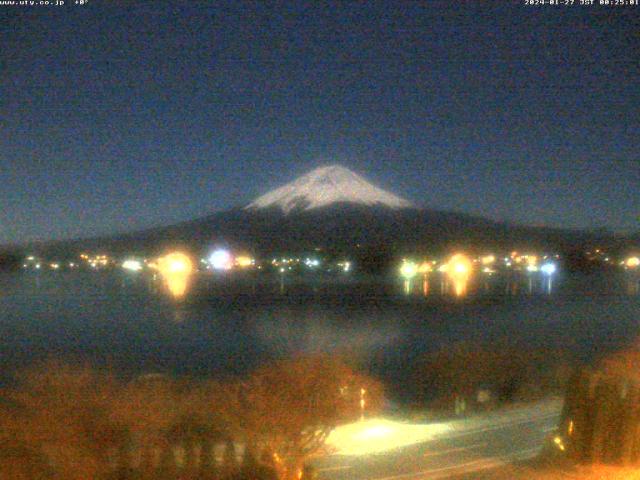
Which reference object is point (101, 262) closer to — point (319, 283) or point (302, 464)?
point (319, 283)

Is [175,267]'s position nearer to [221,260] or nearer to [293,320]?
[221,260]

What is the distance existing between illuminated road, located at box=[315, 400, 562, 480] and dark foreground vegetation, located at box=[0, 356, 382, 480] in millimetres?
344

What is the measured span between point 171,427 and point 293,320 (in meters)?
12.3

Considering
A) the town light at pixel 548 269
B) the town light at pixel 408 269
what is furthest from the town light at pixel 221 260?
the town light at pixel 548 269

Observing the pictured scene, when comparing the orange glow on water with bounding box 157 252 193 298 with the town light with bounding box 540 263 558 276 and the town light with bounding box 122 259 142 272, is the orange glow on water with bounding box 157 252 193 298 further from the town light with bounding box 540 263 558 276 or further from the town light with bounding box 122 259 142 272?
the town light with bounding box 540 263 558 276

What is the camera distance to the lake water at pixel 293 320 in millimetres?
12898

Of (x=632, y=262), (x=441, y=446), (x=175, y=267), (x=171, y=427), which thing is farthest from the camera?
(x=175, y=267)

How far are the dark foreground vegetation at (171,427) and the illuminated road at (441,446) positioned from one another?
0.34 m

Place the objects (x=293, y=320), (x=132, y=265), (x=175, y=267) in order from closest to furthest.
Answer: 1. (x=293, y=320)
2. (x=175, y=267)
3. (x=132, y=265)

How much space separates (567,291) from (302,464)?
1934 centimetres

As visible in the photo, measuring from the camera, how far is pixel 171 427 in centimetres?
486

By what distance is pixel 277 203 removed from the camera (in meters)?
36.0

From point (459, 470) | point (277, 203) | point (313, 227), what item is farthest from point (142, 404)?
point (277, 203)

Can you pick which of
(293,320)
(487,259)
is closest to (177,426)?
(293,320)
